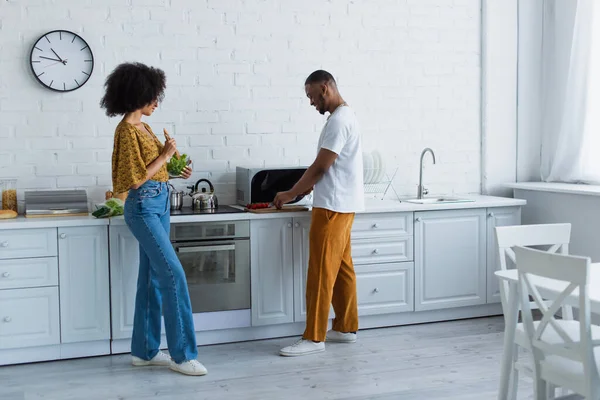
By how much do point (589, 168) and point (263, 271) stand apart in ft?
7.81

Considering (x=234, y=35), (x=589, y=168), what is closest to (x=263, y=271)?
(x=234, y=35)

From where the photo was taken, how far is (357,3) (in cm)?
538

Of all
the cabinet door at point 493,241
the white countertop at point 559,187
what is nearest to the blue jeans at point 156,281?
the cabinet door at point 493,241

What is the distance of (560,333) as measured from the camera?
2803mm

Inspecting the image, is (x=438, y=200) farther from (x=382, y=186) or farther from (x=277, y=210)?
(x=277, y=210)

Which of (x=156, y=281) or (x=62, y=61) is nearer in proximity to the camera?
(x=156, y=281)

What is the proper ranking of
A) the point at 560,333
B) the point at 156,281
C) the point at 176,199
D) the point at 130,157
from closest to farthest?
the point at 560,333 < the point at 130,157 < the point at 156,281 < the point at 176,199

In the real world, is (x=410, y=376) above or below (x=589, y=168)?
below

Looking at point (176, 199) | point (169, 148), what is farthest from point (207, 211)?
point (169, 148)

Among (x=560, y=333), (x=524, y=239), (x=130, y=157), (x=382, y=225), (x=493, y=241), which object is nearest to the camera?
(x=560, y=333)

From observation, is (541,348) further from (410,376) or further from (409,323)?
(409,323)

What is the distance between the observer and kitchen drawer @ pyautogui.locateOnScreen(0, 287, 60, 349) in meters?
4.24

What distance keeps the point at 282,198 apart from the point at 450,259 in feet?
4.18

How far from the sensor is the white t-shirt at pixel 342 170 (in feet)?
14.5
